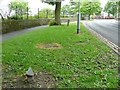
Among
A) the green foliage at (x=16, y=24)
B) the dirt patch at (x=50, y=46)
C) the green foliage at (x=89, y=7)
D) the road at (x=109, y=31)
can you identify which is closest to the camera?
the dirt patch at (x=50, y=46)

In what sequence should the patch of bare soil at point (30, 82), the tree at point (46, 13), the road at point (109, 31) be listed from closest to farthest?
the patch of bare soil at point (30, 82)
the road at point (109, 31)
the tree at point (46, 13)

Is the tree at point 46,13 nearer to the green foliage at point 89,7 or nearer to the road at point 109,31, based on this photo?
the road at point 109,31

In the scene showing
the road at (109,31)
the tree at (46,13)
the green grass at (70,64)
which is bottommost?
the green grass at (70,64)

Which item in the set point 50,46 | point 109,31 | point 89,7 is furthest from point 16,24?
point 89,7

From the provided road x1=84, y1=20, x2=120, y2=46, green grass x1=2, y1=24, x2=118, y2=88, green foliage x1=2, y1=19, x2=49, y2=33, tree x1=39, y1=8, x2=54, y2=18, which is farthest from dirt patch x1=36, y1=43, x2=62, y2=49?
→ tree x1=39, y1=8, x2=54, y2=18

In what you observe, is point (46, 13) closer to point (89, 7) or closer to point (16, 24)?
point (16, 24)

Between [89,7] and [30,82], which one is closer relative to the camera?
[30,82]

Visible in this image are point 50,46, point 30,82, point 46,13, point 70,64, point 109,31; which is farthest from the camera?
point 46,13

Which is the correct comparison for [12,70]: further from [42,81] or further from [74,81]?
[74,81]

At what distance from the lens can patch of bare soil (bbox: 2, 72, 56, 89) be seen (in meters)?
6.30

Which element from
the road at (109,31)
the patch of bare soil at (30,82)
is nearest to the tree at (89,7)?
the road at (109,31)

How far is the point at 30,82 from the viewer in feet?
21.2

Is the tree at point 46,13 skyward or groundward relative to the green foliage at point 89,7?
groundward

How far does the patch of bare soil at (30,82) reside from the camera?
6301 millimetres
